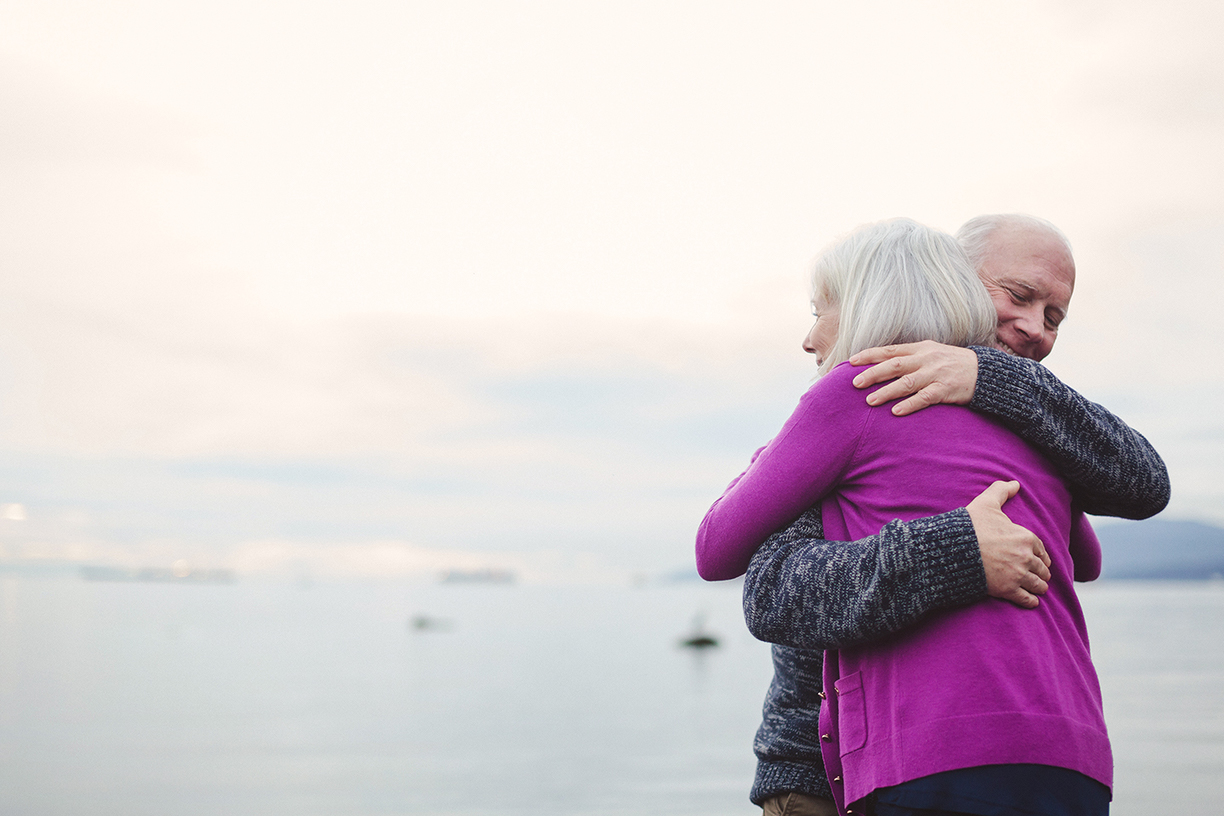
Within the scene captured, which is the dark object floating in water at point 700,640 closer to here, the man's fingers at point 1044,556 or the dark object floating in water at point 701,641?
the dark object floating in water at point 701,641

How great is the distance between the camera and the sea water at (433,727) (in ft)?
87.9

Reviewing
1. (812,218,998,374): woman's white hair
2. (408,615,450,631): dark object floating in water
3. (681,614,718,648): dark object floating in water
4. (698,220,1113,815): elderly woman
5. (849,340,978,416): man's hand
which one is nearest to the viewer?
(698,220,1113,815): elderly woman

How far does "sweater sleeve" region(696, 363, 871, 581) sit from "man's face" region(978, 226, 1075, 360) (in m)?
0.70

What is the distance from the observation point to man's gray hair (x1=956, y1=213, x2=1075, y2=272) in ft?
6.97

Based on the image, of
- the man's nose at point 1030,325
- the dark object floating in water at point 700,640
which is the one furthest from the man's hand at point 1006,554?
the dark object floating in water at point 700,640

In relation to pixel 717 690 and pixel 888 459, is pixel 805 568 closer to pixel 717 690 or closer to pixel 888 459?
pixel 888 459

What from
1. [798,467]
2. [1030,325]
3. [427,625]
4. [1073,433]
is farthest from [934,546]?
[427,625]

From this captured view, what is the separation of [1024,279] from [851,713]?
1.03 metres

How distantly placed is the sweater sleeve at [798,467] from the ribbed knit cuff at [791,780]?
668mm

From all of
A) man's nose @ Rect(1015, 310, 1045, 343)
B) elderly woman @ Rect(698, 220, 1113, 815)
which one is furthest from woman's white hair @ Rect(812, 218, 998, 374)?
man's nose @ Rect(1015, 310, 1045, 343)

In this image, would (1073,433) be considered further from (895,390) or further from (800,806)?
(800,806)

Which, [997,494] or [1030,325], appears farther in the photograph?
[1030,325]

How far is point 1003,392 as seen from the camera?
1587mm

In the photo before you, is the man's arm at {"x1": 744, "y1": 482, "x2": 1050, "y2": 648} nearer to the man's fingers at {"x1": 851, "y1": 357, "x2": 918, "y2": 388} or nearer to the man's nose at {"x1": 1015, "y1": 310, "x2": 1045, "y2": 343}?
the man's fingers at {"x1": 851, "y1": 357, "x2": 918, "y2": 388}
